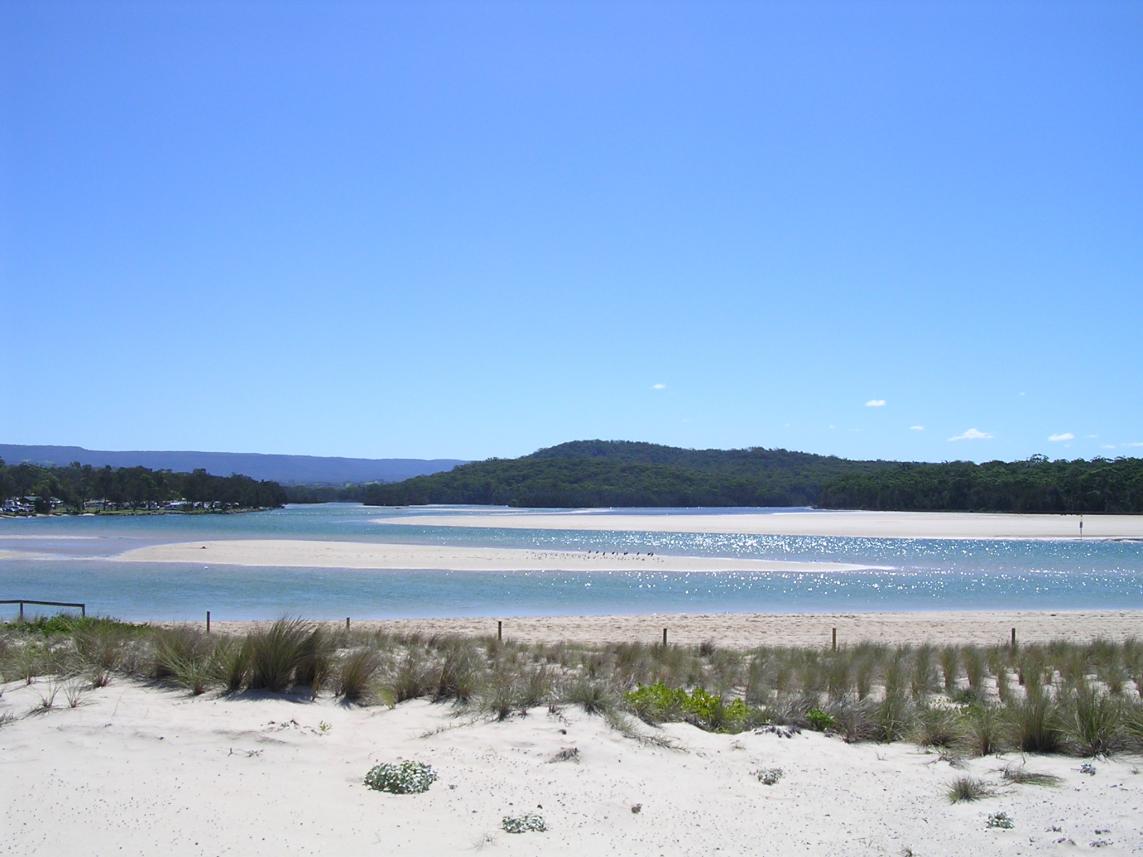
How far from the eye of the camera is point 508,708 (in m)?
9.52

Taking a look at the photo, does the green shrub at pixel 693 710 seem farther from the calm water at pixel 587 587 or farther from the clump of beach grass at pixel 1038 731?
the calm water at pixel 587 587

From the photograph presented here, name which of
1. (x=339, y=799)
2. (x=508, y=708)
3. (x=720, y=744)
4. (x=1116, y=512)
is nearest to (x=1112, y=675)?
(x=720, y=744)

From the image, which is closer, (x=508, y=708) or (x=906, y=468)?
(x=508, y=708)

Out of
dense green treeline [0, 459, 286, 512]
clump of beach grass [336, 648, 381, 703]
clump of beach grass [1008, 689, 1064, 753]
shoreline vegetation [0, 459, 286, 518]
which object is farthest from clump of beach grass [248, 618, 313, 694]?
dense green treeline [0, 459, 286, 512]

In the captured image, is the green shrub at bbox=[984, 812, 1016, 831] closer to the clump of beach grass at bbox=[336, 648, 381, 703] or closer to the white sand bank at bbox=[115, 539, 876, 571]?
the clump of beach grass at bbox=[336, 648, 381, 703]

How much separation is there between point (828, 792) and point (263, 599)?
87.6ft

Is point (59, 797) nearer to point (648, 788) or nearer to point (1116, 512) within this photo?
point (648, 788)

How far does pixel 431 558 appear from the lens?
4831 centimetres

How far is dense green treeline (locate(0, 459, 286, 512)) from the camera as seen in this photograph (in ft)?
413

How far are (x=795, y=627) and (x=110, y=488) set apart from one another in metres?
125

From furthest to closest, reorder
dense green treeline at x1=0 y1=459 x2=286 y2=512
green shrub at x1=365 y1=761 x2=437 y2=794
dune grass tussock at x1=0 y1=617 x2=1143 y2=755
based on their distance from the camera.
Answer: dense green treeline at x1=0 y1=459 x2=286 y2=512 → dune grass tussock at x1=0 y1=617 x2=1143 y2=755 → green shrub at x1=365 y1=761 x2=437 y2=794

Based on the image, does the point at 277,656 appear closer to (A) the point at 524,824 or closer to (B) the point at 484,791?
(B) the point at 484,791

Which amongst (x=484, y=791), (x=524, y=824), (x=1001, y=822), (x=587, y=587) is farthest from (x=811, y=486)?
(x=524, y=824)

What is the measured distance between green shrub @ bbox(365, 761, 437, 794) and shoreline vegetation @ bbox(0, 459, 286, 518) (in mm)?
129017
